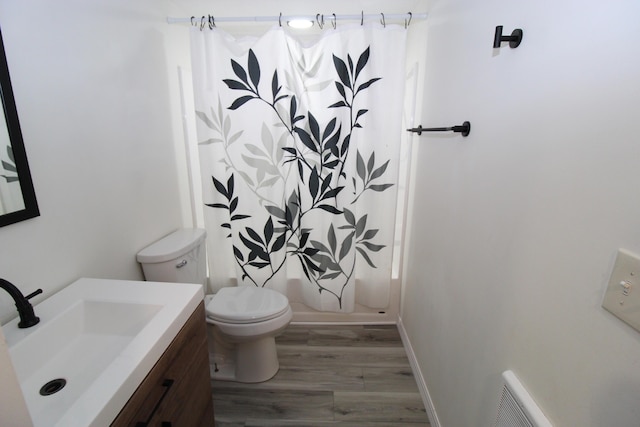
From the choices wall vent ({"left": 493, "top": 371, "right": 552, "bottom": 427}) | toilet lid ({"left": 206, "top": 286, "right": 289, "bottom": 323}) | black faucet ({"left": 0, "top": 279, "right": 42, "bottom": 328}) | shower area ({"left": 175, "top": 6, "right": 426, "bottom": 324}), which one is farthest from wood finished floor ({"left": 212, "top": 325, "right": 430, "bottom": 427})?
black faucet ({"left": 0, "top": 279, "right": 42, "bottom": 328})

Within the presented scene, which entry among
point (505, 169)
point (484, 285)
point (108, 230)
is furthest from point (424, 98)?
point (108, 230)

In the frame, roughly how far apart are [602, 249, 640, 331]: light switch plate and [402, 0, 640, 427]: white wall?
19 millimetres

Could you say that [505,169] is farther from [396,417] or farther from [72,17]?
[72,17]

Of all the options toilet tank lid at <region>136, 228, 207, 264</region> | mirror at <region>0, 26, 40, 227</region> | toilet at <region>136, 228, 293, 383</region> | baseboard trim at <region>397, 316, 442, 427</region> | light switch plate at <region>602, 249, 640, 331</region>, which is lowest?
baseboard trim at <region>397, 316, 442, 427</region>

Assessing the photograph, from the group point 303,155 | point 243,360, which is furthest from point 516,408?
point 303,155

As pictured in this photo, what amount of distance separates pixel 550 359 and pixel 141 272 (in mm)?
1717

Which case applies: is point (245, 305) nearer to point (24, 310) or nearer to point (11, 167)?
point (24, 310)

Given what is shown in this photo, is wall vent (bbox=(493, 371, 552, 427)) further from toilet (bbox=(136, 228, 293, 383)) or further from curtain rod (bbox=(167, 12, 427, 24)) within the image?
curtain rod (bbox=(167, 12, 427, 24))

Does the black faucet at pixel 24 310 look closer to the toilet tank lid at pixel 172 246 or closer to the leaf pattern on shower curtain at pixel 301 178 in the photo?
the toilet tank lid at pixel 172 246

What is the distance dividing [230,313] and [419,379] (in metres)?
1.18

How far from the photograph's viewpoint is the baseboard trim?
150 cm

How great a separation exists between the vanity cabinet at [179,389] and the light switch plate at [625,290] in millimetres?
1084

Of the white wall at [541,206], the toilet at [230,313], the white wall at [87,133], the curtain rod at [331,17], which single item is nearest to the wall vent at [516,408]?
the white wall at [541,206]

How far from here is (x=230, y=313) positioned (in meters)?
1.58
